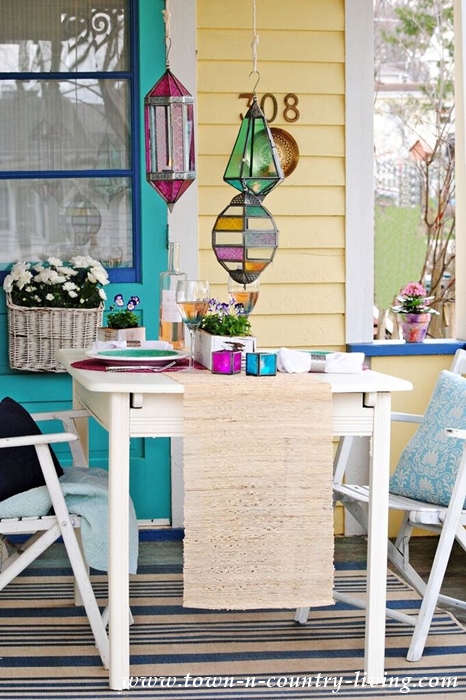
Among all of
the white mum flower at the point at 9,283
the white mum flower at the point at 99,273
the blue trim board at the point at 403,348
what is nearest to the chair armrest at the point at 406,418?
the blue trim board at the point at 403,348

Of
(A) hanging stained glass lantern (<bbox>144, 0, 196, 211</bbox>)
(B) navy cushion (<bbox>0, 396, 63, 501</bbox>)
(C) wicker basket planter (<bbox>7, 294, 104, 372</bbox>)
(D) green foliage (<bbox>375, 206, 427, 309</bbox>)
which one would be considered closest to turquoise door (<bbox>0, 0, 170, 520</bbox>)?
(C) wicker basket planter (<bbox>7, 294, 104, 372</bbox>)

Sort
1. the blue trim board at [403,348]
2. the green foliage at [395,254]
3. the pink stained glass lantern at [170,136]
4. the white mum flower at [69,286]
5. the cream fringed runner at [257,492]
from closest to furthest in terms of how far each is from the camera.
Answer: the cream fringed runner at [257,492]
the pink stained glass lantern at [170,136]
the white mum flower at [69,286]
the blue trim board at [403,348]
the green foliage at [395,254]

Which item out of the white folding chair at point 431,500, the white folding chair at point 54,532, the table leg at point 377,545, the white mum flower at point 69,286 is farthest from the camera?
the white mum flower at point 69,286

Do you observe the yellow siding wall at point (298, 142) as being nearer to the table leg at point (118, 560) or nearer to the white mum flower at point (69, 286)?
the white mum flower at point (69, 286)

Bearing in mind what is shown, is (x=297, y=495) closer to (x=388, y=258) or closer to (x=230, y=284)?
(x=230, y=284)

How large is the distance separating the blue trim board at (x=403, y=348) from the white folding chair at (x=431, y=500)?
2.91 ft

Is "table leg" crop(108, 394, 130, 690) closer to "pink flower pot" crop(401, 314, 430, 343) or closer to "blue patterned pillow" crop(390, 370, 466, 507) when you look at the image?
"blue patterned pillow" crop(390, 370, 466, 507)

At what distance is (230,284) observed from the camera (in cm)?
345

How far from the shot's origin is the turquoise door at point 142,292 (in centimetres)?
448

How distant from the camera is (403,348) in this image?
4684 mm

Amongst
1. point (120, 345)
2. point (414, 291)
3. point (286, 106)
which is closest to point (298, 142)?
point (286, 106)

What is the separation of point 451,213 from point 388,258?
5.40ft

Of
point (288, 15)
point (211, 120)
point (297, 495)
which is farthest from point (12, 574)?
point (288, 15)

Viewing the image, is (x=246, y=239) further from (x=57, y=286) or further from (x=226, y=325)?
(x=57, y=286)
